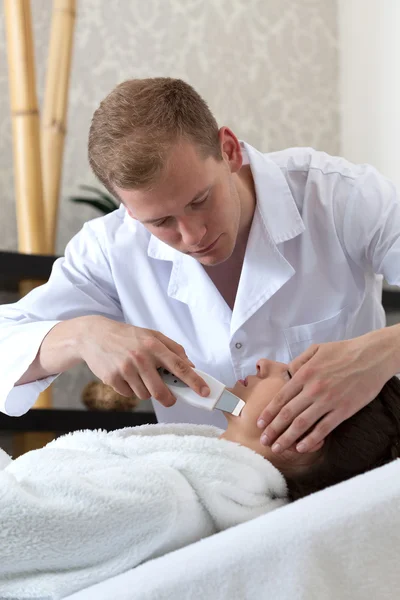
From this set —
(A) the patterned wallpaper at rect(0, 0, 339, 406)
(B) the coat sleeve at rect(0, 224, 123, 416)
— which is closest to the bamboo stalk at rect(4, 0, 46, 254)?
(A) the patterned wallpaper at rect(0, 0, 339, 406)

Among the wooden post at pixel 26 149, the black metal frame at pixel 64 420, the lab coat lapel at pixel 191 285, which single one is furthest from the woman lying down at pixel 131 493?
the wooden post at pixel 26 149

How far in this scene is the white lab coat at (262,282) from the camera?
1552 millimetres

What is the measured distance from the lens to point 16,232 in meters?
2.90

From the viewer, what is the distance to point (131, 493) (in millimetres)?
917

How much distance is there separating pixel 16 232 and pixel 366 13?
1805 mm

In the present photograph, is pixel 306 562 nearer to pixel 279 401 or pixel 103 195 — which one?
pixel 279 401

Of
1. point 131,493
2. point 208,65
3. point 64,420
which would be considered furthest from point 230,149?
point 208,65

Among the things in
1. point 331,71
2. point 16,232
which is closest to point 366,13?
point 331,71

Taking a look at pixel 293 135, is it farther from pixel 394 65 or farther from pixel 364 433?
pixel 364 433

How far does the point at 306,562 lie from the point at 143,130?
77 cm

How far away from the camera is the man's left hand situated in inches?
42.8

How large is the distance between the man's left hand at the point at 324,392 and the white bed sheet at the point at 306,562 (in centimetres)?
28

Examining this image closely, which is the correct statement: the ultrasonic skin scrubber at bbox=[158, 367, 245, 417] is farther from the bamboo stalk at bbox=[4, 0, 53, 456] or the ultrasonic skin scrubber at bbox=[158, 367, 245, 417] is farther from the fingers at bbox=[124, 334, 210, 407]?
the bamboo stalk at bbox=[4, 0, 53, 456]

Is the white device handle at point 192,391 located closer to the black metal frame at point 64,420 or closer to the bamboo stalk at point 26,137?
the black metal frame at point 64,420
